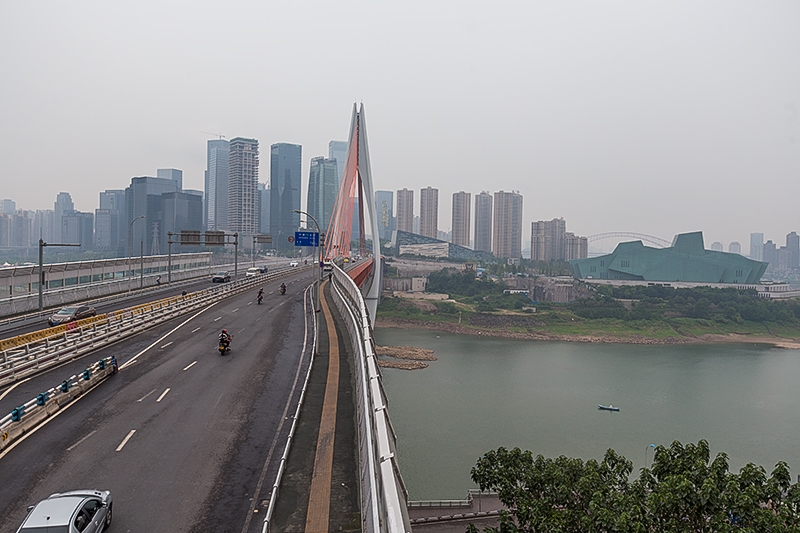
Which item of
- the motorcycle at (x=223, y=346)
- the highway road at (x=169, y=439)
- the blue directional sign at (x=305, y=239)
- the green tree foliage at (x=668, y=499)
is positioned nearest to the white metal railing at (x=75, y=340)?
the highway road at (x=169, y=439)

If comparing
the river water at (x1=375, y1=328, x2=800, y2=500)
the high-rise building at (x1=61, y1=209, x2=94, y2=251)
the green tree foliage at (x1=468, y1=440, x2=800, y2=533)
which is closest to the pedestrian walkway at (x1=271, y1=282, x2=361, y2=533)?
the green tree foliage at (x1=468, y1=440, x2=800, y2=533)

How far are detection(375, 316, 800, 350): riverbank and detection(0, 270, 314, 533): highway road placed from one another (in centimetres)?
7626

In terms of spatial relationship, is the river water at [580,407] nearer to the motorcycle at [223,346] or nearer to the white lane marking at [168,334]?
the motorcycle at [223,346]

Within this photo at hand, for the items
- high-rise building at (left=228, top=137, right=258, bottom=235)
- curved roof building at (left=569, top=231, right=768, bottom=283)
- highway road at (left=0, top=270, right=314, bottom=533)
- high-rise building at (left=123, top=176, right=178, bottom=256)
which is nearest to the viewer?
highway road at (left=0, top=270, right=314, bottom=533)

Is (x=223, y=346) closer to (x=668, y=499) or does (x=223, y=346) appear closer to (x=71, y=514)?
(x=71, y=514)

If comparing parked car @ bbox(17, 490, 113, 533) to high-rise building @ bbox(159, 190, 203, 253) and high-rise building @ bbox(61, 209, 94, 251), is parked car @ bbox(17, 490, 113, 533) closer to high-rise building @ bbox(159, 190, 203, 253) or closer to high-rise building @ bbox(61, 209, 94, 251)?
high-rise building @ bbox(159, 190, 203, 253)

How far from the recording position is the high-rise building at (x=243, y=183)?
162 m

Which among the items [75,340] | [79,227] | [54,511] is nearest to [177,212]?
[79,227]

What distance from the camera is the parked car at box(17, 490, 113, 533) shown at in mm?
7734

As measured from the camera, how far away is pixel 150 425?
1291 cm

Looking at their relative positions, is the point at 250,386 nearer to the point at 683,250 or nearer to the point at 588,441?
the point at 588,441

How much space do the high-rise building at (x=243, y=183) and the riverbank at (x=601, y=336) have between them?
80.0 metres

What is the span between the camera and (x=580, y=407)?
45844mm

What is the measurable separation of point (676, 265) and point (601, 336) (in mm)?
89336
